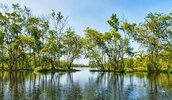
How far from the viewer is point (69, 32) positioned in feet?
352

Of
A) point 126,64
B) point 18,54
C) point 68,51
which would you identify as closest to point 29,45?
point 18,54

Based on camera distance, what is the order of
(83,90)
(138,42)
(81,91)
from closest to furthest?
(81,91) → (83,90) → (138,42)

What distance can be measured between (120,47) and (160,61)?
587 inches

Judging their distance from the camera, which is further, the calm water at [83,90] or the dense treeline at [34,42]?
the dense treeline at [34,42]

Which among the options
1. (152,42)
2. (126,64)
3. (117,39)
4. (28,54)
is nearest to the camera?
(152,42)

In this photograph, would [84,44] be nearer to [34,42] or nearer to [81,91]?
[34,42]

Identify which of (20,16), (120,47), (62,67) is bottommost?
(62,67)

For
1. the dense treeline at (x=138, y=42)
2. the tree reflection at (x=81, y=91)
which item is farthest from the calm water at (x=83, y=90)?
the dense treeline at (x=138, y=42)

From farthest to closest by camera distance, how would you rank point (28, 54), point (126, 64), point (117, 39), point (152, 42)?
1. point (126, 64)
2. point (28, 54)
3. point (117, 39)
4. point (152, 42)

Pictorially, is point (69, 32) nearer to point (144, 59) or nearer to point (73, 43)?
point (73, 43)

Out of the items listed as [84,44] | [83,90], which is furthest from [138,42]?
[83,90]

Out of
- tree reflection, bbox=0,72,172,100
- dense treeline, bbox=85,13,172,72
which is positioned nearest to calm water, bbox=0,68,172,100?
tree reflection, bbox=0,72,172,100

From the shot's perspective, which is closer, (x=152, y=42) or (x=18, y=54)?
(x=152, y=42)

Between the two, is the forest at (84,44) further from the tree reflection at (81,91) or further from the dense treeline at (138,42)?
the tree reflection at (81,91)
